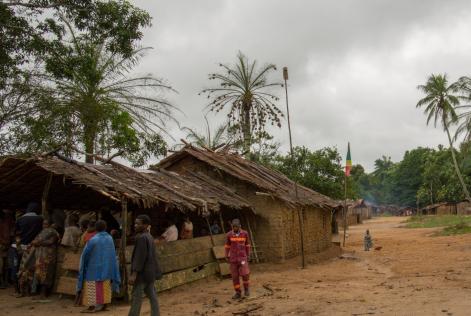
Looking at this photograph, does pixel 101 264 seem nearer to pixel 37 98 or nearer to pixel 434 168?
pixel 37 98

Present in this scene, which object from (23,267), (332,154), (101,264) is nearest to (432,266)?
(101,264)

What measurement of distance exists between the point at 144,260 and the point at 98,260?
1.62 metres

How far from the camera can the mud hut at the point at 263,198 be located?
48.5 ft

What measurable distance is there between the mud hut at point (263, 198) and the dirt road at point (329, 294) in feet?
3.53

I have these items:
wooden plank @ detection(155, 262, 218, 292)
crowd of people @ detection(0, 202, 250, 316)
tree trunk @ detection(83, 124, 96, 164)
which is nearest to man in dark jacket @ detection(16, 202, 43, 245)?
crowd of people @ detection(0, 202, 250, 316)

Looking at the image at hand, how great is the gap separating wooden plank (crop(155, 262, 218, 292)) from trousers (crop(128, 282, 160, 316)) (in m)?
2.77

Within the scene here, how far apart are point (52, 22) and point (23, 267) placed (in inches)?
213

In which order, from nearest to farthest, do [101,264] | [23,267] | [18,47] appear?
1. [101,264]
2. [23,267]
3. [18,47]

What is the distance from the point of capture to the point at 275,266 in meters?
14.3

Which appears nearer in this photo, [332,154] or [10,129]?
[10,129]

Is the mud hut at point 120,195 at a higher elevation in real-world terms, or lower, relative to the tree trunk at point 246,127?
lower

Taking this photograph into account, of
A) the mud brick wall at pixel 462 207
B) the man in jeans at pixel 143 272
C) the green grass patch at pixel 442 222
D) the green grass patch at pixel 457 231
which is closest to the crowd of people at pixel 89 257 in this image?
the man in jeans at pixel 143 272

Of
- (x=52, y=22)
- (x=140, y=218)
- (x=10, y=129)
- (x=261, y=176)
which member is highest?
(x=52, y=22)

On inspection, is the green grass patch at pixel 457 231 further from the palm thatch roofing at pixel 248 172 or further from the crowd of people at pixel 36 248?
the crowd of people at pixel 36 248
